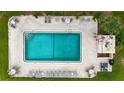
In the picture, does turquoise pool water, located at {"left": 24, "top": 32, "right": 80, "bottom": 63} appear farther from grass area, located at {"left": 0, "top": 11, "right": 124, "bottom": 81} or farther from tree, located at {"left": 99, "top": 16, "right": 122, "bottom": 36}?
tree, located at {"left": 99, "top": 16, "right": 122, "bottom": 36}

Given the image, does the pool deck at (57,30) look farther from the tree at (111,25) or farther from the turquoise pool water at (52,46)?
the tree at (111,25)

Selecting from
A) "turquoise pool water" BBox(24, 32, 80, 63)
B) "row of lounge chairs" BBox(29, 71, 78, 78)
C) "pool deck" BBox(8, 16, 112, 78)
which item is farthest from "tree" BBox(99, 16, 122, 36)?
"row of lounge chairs" BBox(29, 71, 78, 78)

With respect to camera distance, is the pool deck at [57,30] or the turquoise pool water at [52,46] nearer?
the pool deck at [57,30]

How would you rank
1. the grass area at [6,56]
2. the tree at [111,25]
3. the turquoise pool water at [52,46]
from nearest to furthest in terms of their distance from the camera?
1. the tree at [111,25]
2. the grass area at [6,56]
3. the turquoise pool water at [52,46]

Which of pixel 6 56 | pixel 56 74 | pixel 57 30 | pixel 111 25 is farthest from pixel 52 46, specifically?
pixel 111 25

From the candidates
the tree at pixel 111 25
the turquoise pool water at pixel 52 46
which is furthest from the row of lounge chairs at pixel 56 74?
the tree at pixel 111 25

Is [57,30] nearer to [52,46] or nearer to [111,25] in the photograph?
[52,46]
